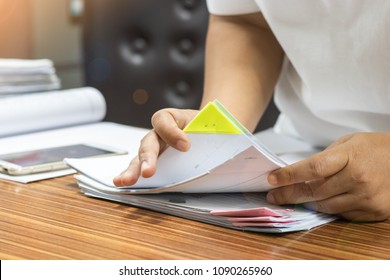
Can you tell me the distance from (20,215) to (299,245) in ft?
1.01

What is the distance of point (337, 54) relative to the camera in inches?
39.4

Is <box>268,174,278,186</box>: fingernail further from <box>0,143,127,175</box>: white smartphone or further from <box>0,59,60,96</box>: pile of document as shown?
<box>0,59,60,96</box>: pile of document

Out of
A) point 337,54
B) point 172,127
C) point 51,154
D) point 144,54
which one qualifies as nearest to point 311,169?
point 172,127

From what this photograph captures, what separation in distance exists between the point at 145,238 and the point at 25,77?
0.75 metres

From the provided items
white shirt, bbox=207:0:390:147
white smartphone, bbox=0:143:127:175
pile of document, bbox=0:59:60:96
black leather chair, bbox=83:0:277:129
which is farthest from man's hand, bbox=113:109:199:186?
black leather chair, bbox=83:0:277:129

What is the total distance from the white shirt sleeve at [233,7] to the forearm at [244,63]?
0.05ft

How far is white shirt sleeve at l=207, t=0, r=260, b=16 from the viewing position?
1115 mm

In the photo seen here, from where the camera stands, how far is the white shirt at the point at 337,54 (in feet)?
3.12

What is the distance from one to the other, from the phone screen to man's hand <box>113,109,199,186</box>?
0.23 metres

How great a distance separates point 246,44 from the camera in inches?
44.7

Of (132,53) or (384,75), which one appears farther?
(132,53)

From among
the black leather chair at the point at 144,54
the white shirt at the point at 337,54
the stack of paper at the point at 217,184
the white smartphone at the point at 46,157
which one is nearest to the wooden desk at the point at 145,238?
the stack of paper at the point at 217,184
